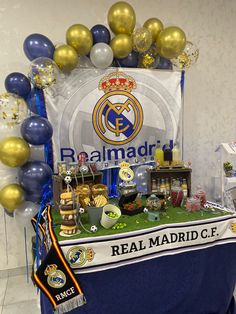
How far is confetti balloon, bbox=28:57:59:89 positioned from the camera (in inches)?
74.8

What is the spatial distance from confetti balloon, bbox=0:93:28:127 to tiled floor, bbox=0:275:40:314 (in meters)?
1.31

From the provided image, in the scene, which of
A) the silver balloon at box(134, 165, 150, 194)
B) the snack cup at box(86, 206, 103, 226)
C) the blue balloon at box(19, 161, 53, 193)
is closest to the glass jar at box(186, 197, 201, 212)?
the silver balloon at box(134, 165, 150, 194)

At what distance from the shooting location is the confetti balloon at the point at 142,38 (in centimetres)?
214

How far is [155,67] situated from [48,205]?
56.5 inches

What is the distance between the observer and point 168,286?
65.7 inches

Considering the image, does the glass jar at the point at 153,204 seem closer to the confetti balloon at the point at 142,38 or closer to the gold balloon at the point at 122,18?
the confetti balloon at the point at 142,38

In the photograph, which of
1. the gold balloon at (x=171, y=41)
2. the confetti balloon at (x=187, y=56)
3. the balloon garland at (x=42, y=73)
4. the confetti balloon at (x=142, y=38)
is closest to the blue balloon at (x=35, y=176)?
the balloon garland at (x=42, y=73)

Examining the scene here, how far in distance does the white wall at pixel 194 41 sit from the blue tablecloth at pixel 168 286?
118 centimetres

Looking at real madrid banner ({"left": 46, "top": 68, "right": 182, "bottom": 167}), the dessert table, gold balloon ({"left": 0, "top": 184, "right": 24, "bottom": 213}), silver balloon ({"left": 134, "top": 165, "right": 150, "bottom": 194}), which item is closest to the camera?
the dessert table

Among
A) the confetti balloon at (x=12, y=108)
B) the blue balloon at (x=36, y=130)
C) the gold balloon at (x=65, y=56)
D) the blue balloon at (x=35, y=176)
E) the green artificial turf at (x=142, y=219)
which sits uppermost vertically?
the gold balloon at (x=65, y=56)

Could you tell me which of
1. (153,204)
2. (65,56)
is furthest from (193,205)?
(65,56)

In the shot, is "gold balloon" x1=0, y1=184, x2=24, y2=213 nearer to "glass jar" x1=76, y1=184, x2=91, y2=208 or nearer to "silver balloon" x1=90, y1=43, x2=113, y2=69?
"glass jar" x1=76, y1=184, x2=91, y2=208

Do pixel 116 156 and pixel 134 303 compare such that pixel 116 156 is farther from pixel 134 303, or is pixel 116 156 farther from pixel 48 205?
pixel 134 303

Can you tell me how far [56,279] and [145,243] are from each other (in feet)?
1.67
